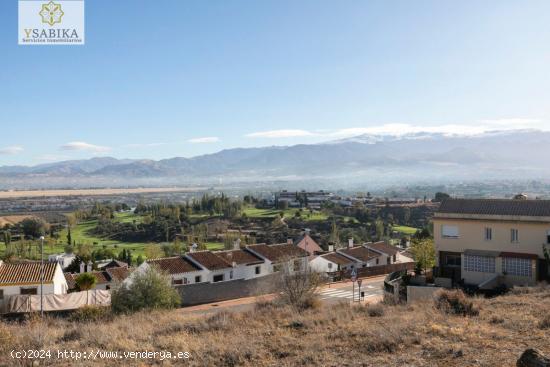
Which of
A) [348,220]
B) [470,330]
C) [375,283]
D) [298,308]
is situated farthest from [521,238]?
[348,220]

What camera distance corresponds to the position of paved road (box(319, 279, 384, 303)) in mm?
32934

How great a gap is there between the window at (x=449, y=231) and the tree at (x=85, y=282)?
25.9 metres

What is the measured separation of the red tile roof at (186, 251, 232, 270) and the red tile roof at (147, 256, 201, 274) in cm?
72

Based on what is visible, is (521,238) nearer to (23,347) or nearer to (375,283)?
(375,283)

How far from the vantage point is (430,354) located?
36.1 feet

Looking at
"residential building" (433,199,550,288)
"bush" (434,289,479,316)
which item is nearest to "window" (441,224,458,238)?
"residential building" (433,199,550,288)

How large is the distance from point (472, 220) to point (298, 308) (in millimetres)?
16172

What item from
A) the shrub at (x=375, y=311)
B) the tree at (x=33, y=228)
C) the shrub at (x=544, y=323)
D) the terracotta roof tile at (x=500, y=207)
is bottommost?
the tree at (x=33, y=228)

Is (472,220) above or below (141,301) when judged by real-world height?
above

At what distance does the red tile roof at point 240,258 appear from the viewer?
141 feet

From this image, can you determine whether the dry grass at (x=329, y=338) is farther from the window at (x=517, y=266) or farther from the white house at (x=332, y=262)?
the white house at (x=332, y=262)

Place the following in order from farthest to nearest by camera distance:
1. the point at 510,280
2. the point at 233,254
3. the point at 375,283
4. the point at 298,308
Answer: the point at 233,254 < the point at 375,283 < the point at 510,280 < the point at 298,308

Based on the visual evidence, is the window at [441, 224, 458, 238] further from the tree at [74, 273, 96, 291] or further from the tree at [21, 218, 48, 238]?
the tree at [21, 218, 48, 238]

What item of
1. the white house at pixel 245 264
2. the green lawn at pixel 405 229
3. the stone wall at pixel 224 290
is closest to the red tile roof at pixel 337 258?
the white house at pixel 245 264
